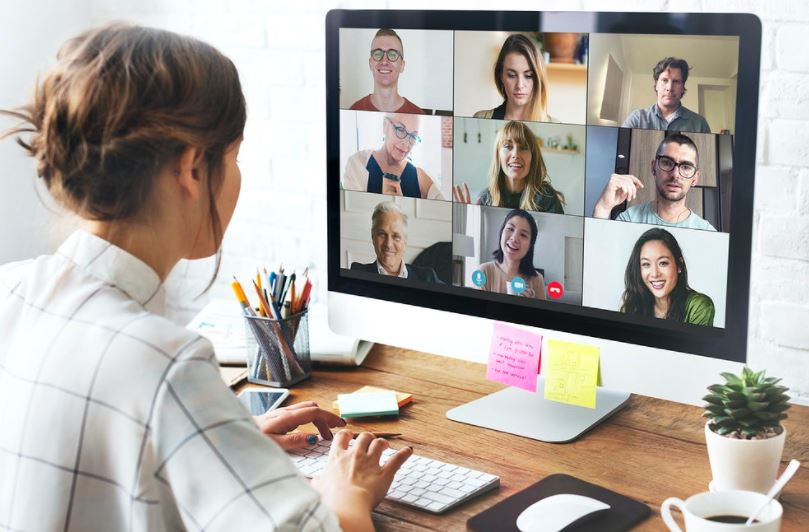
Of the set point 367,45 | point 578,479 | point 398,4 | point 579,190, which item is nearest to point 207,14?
point 398,4

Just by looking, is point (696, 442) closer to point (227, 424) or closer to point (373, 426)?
point (373, 426)

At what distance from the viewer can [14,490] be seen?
903 mm

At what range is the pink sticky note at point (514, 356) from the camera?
1.34 meters

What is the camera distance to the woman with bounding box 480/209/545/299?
50.6 inches

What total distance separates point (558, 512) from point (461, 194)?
0.44m

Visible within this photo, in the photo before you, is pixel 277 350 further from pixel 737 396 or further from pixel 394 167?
pixel 737 396

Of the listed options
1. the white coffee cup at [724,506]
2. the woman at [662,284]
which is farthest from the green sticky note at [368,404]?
→ the white coffee cup at [724,506]

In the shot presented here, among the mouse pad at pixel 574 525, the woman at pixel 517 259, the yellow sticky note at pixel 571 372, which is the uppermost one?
the woman at pixel 517 259

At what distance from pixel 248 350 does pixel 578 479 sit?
1.89ft

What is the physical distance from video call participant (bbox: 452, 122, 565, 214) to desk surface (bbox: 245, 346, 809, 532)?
0.31 meters

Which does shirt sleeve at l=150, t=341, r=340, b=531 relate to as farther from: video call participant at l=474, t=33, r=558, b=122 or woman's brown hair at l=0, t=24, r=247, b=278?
video call participant at l=474, t=33, r=558, b=122

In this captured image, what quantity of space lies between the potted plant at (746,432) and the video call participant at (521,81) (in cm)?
38

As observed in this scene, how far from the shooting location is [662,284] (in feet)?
3.96

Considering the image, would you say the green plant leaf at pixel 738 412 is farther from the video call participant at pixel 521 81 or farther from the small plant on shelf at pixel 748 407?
the video call participant at pixel 521 81
